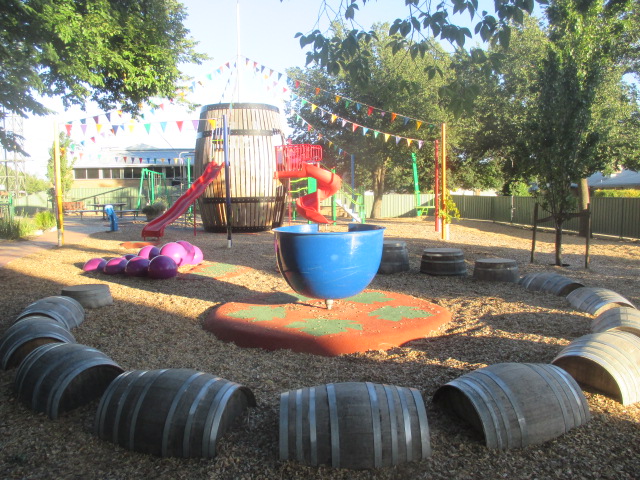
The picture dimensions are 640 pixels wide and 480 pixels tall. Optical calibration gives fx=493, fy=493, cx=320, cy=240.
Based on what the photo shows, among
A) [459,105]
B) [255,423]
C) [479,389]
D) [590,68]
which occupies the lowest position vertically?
[255,423]

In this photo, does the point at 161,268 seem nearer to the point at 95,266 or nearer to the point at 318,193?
the point at 95,266

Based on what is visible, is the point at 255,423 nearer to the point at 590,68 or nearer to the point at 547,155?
the point at 547,155

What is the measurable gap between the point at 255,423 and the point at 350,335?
1.61 meters

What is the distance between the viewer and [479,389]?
9.19 feet

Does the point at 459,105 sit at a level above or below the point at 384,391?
above

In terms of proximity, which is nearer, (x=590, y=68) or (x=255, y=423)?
(x=255, y=423)

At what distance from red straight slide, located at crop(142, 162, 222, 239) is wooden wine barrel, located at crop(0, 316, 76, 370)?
828cm

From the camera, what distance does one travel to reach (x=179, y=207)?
512 inches

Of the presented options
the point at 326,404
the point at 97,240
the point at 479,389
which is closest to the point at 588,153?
the point at 479,389

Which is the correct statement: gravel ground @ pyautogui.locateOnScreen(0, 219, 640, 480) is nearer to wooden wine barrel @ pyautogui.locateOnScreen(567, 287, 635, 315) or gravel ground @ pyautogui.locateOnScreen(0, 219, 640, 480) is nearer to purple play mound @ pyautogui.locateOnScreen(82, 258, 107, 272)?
wooden wine barrel @ pyautogui.locateOnScreen(567, 287, 635, 315)

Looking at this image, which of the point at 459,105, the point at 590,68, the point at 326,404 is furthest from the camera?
the point at 590,68

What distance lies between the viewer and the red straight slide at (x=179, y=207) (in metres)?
12.2

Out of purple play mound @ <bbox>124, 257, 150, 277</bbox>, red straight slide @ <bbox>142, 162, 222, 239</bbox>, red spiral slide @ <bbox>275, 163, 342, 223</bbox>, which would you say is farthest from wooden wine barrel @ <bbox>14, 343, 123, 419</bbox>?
red straight slide @ <bbox>142, 162, 222, 239</bbox>

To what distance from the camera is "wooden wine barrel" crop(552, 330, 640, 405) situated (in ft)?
10.4
